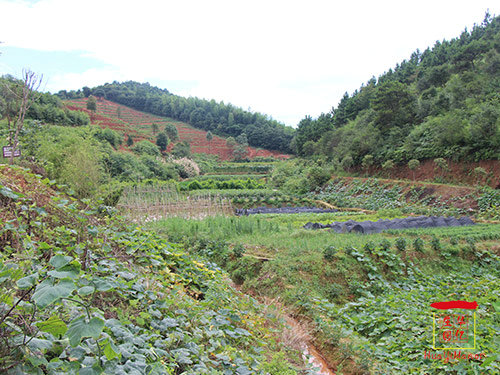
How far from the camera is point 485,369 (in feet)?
10.5

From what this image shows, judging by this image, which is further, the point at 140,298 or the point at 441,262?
the point at 441,262

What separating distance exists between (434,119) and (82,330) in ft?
80.0

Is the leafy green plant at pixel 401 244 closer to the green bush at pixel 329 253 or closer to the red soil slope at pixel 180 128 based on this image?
the green bush at pixel 329 253

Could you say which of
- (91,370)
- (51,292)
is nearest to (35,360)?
(91,370)

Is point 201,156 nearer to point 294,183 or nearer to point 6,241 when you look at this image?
point 294,183

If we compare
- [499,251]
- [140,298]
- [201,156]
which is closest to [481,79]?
[499,251]

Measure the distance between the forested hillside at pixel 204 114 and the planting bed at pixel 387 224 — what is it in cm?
5222

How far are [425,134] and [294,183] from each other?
10.8 metres

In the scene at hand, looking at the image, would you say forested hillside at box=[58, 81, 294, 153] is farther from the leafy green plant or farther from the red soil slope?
the leafy green plant

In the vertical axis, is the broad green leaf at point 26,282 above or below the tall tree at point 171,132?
below

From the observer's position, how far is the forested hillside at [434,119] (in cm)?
1705

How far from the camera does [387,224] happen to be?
10.4 m

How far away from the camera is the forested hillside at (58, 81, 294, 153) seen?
63.9m

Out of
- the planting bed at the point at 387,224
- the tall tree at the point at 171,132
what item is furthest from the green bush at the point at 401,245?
the tall tree at the point at 171,132
